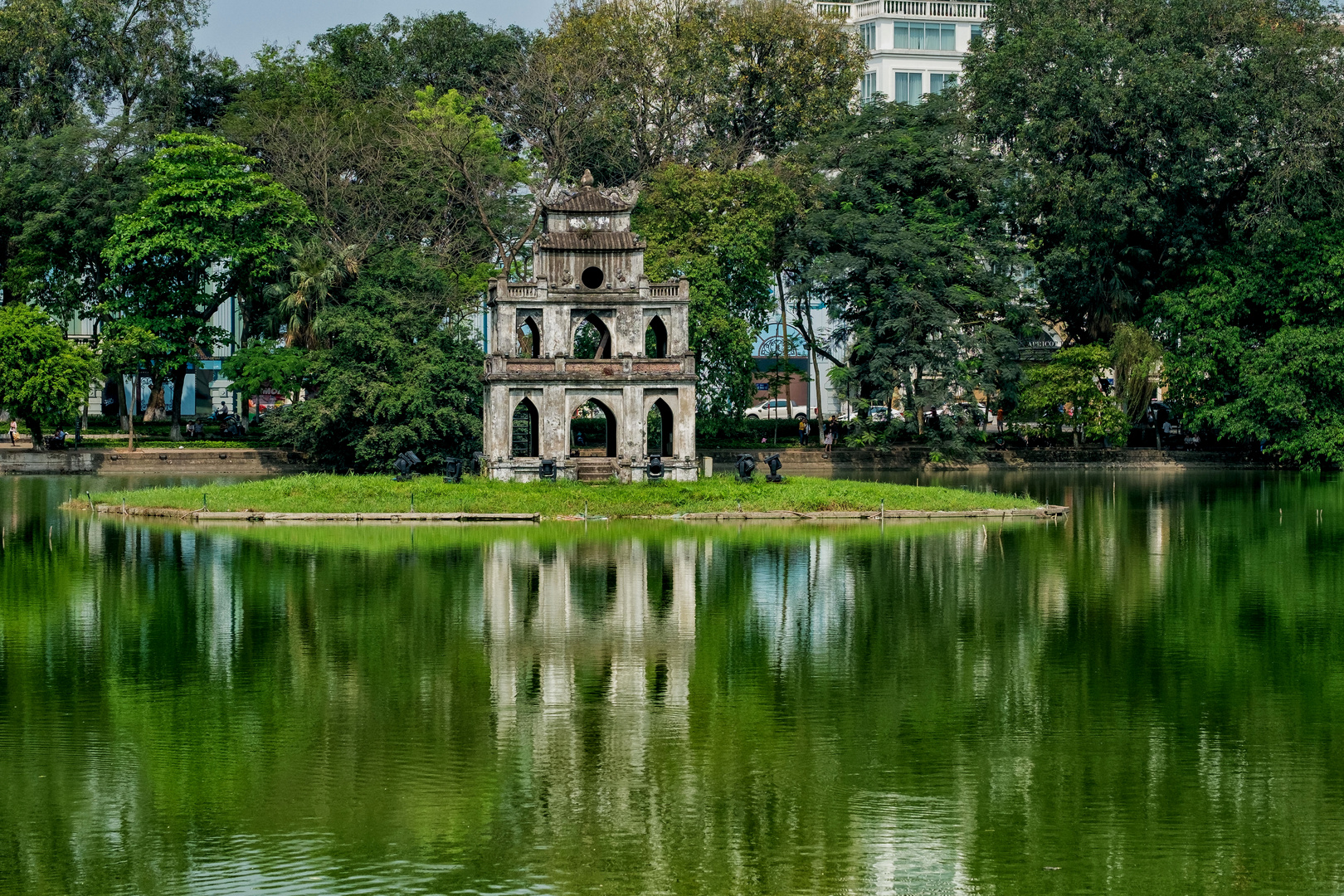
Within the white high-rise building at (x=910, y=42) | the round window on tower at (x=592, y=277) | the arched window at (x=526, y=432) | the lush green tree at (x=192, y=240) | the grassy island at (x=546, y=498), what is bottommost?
the grassy island at (x=546, y=498)

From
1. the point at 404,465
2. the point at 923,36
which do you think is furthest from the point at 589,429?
the point at 923,36

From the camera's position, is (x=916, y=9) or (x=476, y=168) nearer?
(x=476, y=168)

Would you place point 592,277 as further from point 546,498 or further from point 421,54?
point 421,54

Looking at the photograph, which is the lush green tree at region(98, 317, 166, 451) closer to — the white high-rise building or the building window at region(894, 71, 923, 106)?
the white high-rise building

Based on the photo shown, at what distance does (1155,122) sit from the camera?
Result: 72750 mm

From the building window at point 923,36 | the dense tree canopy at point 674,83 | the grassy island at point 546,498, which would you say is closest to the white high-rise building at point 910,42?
the building window at point 923,36

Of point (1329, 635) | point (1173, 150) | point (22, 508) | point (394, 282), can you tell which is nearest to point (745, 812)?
point (1329, 635)

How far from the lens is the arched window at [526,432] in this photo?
58.3 meters

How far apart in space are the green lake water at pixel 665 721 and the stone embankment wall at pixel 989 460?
103ft

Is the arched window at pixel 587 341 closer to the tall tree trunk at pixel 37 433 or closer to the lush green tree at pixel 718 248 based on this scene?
the lush green tree at pixel 718 248

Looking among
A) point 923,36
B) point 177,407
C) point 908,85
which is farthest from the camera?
point 908,85

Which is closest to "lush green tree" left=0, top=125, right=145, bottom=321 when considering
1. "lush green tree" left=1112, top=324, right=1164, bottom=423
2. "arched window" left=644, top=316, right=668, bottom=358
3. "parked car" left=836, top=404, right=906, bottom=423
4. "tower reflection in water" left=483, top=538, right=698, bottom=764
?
"arched window" left=644, top=316, right=668, bottom=358

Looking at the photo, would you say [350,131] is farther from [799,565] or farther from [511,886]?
[511,886]

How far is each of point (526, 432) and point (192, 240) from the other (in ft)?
54.9
